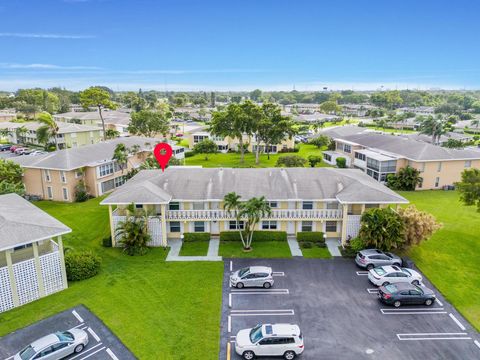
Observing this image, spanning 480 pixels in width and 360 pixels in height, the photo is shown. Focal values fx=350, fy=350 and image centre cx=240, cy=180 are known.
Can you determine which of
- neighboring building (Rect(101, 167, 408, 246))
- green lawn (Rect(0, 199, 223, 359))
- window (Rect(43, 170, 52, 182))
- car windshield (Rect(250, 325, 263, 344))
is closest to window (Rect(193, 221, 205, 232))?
neighboring building (Rect(101, 167, 408, 246))

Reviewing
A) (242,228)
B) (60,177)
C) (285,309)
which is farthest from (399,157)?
(60,177)

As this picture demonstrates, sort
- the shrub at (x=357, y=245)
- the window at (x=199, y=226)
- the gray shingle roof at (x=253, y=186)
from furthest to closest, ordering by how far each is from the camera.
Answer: the window at (x=199, y=226)
the gray shingle roof at (x=253, y=186)
the shrub at (x=357, y=245)

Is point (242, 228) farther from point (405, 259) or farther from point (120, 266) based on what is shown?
point (405, 259)

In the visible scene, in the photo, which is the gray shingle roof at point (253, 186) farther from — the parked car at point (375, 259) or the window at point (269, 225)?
the parked car at point (375, 259)

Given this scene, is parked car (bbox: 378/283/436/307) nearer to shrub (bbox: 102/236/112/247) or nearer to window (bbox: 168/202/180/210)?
window (bbox: 168/202/180/210)

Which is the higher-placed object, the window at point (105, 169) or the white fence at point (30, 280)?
the window at point (105, 169)

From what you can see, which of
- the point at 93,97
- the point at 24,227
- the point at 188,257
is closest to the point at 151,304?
the point at 188,257

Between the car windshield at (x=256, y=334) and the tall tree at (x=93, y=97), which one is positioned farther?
the tall tree at (x=93, y=97)

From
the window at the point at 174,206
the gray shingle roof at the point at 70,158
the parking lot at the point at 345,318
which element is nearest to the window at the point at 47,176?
the gray shingle roof at the point at 70,158
